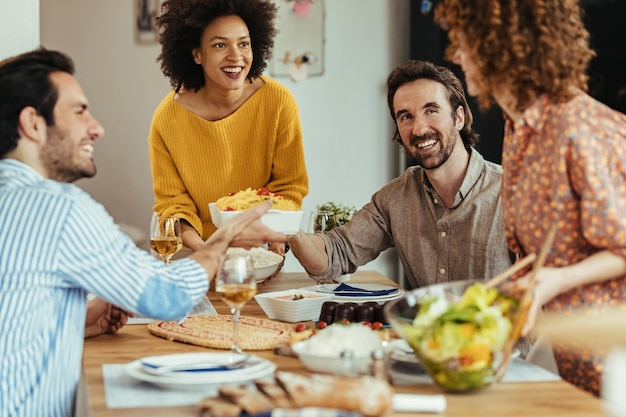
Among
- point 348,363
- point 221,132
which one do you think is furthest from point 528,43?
point 221,132

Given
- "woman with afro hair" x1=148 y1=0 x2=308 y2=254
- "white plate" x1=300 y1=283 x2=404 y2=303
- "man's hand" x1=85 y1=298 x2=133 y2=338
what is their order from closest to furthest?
"man's hand" x1=85 y1=298 x2=133 y2=338, "white plate" x1=300 y1=283 x2=404 y2=303, "woman with afro hair" x1=148 y1=0 x2=308 y2=254

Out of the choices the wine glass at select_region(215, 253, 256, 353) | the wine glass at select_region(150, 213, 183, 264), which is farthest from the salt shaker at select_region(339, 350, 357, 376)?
the wine glass at select_region(150, 213, 183, 264)

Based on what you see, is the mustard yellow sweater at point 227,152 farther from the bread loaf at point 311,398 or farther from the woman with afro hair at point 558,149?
the bread loaf at point 311,398

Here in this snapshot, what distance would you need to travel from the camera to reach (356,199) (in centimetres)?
523

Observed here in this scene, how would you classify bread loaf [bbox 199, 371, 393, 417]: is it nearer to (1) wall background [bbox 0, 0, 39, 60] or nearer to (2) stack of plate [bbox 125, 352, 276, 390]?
(2) stack of plate [bbox 125, 352, 276, 390]

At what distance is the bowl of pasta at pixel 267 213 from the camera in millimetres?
2297

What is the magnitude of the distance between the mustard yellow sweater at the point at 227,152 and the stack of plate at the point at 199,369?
5.65ft

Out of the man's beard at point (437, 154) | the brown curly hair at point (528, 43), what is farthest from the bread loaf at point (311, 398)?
the man's beard at point (437, 154)

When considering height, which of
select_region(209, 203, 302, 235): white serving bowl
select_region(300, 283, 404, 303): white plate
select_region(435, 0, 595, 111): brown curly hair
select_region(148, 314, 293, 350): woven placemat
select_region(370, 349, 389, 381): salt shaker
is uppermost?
select_region(435, 0, 595, 111): brown curly hair

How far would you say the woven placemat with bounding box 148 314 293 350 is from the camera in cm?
196

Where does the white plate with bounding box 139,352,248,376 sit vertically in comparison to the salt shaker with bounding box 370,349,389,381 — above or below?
below

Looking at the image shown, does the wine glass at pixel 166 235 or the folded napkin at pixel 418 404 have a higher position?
the wine glass at pixel 166 235

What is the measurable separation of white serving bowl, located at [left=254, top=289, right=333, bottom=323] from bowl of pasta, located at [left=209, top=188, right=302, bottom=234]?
0.19 m

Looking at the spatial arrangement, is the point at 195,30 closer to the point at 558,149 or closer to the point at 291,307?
the point at 291,307
